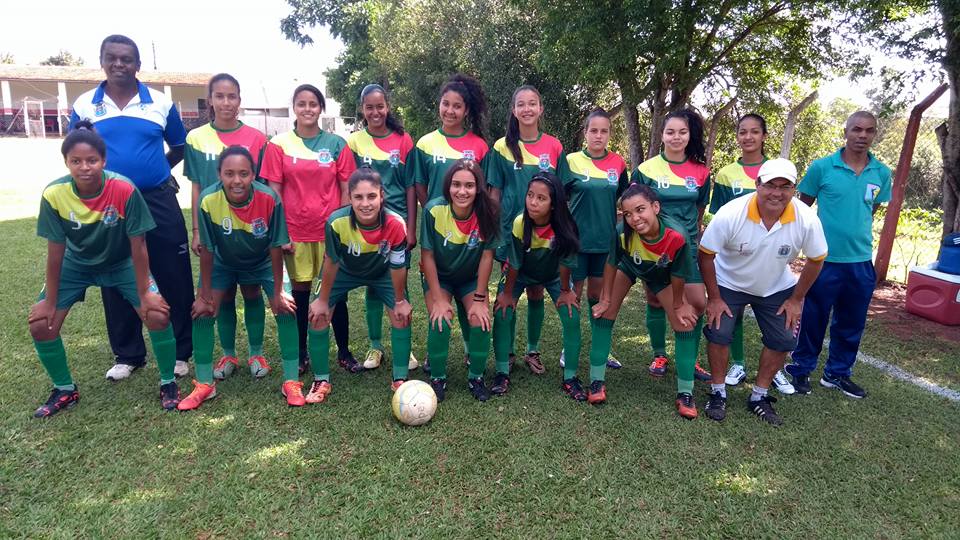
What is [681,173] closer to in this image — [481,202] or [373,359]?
[481,202]

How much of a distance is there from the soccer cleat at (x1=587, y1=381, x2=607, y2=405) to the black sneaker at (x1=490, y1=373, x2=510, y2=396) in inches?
20.8

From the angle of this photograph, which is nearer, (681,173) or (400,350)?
(400,350)

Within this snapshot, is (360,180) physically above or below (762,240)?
above

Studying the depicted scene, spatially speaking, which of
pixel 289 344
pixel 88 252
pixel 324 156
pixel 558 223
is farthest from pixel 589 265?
pixel 88 252

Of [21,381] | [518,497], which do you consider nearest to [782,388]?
[518,497]

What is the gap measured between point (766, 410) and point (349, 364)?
2.72 metres

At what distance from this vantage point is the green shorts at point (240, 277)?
3680 mm

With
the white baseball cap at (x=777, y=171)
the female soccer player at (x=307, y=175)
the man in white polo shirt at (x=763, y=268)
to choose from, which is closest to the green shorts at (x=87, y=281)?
the female soccer player at (x=307, y=175)

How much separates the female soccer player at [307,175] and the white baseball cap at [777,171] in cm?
245

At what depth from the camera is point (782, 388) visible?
4.07 m

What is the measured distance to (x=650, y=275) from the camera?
366 centimetres

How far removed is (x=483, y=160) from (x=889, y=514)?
2.94m

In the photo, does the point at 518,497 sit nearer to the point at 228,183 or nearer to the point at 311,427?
the point at 311,427

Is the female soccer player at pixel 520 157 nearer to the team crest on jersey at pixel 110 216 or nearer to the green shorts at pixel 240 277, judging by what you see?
the green shorts at pixel 240 277
